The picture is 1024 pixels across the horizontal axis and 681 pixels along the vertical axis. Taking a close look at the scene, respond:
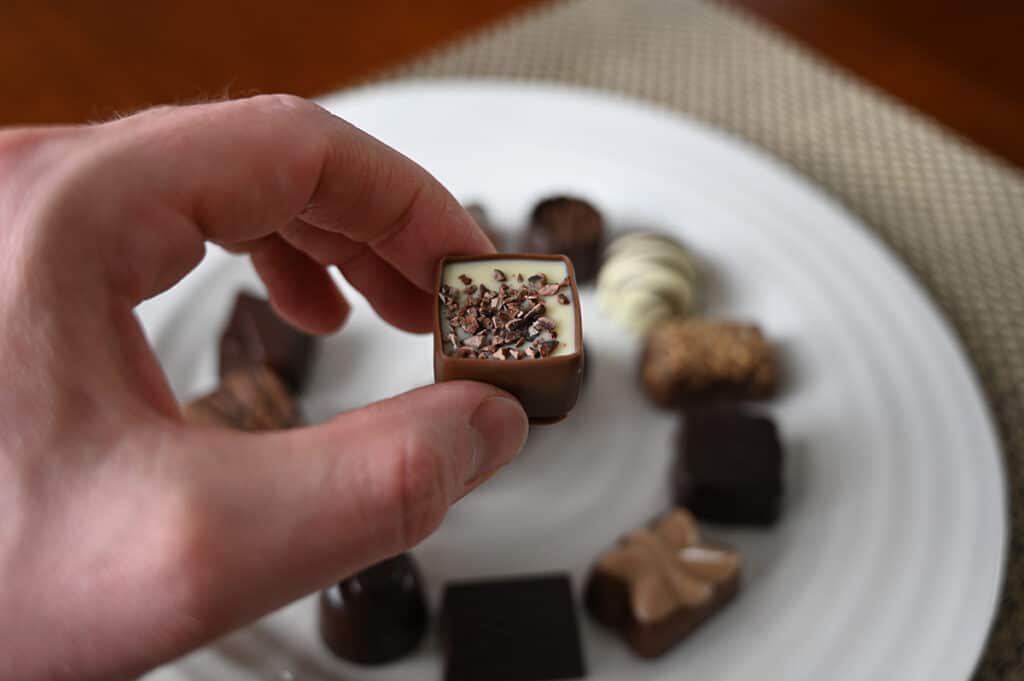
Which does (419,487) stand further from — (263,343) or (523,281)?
(263,343)

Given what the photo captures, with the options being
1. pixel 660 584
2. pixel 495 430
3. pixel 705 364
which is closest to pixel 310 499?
pixel 495 430

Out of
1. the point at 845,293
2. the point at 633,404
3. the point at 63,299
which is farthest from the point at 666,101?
the point at 63,299

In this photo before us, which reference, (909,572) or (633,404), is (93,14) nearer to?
(633,404)

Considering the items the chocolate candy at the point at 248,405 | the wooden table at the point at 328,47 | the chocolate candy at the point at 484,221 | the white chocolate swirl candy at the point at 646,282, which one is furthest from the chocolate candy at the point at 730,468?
the wooden table at the point at 328,47

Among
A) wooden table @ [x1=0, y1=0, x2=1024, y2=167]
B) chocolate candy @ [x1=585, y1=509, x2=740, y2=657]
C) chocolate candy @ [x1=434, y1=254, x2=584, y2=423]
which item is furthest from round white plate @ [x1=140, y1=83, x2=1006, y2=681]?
chocolate candy @ [x1=434, y1=254, x2=584, y2=423]

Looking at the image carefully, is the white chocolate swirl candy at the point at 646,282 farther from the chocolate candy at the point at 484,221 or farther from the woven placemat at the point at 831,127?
the woven placemat at the point at 831,127
